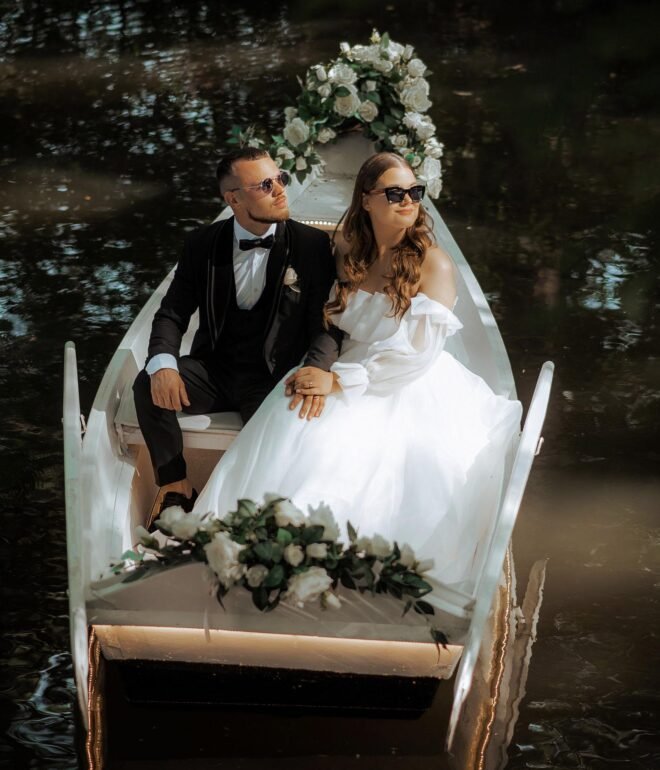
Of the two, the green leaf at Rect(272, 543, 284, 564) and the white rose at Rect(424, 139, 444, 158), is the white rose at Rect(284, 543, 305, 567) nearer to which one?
the green leaf at Rect(272, 543, 284, 564)

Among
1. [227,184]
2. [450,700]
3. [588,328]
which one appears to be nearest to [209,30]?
[588,328]

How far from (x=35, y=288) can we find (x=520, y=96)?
16.0ft

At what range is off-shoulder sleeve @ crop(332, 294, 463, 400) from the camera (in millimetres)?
3055

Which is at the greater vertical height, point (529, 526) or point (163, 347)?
point (163, 347)

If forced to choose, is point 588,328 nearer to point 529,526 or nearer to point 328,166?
point 328,166

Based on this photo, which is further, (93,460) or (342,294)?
(342,294)

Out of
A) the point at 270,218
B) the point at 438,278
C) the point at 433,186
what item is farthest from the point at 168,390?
the point at 433,186

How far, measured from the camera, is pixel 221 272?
130 inches

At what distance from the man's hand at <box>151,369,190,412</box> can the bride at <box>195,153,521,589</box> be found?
21 centimetres

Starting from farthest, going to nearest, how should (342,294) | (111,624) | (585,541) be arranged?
(585,541) → (342,294) → (111,624)

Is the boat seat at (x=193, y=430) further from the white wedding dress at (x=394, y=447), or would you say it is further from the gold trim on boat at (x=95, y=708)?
the gold trim on boat at (x=95, y=708)

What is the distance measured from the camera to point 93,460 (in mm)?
2934

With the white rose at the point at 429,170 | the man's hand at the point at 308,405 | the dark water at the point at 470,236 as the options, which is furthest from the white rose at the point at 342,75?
the man's hand at the point at 308,405

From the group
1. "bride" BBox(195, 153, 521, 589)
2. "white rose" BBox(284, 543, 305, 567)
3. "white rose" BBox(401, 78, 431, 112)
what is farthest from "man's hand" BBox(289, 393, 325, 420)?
"white rose" BBox(401, 78, 431, 112)
